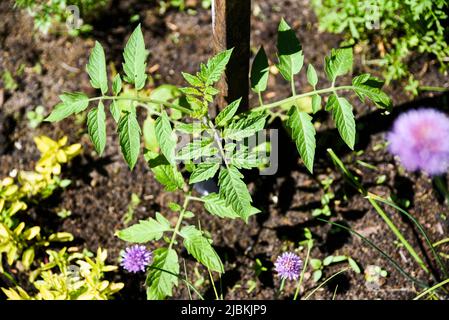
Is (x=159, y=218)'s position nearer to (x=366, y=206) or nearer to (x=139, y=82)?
(x=139, y=82)

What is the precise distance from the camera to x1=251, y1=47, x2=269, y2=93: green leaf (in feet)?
6.17

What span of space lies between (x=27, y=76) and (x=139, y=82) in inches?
50.9

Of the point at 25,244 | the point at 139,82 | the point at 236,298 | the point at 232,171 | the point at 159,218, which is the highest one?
the point at 139,82

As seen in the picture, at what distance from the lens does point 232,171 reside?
5.50 feet

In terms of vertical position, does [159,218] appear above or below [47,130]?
below

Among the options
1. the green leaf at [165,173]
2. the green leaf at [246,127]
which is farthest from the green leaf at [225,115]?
the green leaf at [165,173]

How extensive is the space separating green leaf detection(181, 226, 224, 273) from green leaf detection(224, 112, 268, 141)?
1.25 feet

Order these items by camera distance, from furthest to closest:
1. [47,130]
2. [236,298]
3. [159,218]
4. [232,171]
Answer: [47,130] → [236,298] → [159,218] → [232,171]

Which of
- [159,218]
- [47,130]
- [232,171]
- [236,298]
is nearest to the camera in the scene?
[232,171]

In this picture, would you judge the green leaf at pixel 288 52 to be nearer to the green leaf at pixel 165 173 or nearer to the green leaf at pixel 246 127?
the green leaf at pixel 246 127

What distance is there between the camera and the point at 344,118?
1706mm

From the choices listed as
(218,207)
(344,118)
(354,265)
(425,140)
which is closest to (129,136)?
(218,207)

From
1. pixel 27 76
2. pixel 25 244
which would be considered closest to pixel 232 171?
pixel 25 244

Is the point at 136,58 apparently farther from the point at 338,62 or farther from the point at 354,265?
the point at 354,265
